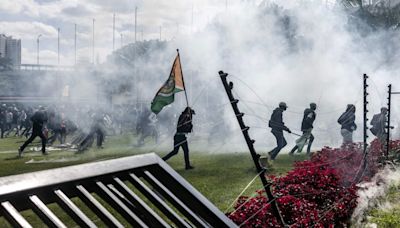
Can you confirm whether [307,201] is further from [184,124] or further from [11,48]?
[11,48]

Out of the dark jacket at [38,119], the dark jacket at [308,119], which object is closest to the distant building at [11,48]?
the dark jacket at [38,119]

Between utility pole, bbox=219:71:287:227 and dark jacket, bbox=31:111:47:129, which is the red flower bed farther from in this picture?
dark jacket, bbox=31:111:47:129

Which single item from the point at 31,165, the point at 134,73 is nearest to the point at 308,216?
the point at 31,165

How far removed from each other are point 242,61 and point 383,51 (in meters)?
7.08

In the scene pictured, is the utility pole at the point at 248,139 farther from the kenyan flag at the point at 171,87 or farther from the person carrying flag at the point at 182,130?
the person carrying flag at the point at 182,130

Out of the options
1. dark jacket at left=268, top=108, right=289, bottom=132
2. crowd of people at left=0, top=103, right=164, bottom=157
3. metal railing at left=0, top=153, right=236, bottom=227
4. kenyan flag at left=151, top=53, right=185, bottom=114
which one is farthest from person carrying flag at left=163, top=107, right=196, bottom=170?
metal railing at left=0, top=153, right=236, bottom=227

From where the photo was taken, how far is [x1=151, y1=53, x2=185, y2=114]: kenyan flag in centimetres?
943

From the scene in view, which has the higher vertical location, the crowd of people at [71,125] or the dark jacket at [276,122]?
the dark jacket at [276,122]

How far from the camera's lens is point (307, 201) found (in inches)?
227

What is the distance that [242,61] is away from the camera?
25.2 m

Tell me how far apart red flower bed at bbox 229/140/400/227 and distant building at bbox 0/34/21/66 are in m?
72.3

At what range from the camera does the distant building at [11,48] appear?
76.2 meters

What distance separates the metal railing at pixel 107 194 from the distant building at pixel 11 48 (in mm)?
76588

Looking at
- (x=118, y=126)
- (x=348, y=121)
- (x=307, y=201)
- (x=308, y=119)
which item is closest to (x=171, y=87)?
(x=307, y=201)
